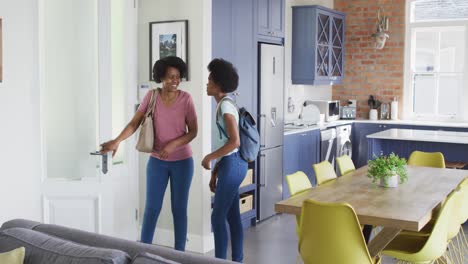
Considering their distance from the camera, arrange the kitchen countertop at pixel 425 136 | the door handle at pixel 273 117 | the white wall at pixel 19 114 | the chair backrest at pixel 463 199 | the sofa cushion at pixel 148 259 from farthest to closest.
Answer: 1. the door handle at pixel 273 117
2. the kitchen countertop at pixel 425 136
3. the chair backrest at pixel 463 199
4. the white wall at pixel 19 114
5. the sofa cushion at pixel 148 259

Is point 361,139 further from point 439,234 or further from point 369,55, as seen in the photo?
point 439,234

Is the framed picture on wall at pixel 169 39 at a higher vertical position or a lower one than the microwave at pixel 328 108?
higher

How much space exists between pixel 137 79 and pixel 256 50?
1284 mm

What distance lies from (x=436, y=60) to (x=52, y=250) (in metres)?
7.61

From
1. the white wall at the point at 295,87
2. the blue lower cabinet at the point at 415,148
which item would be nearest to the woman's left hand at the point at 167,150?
the blue lower cabinet at the point at 415,148

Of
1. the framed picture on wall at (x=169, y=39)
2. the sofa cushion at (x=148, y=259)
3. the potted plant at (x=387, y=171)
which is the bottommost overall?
the sofa cushion at (x=148, y=259)

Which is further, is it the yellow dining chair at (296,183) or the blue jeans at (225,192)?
the blue jeans at (225,192)

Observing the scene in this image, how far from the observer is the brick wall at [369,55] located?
895 cm

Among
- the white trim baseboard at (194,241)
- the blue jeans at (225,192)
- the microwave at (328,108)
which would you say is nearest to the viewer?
the blue jeans at (225,192)

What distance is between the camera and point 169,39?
5.03 meters

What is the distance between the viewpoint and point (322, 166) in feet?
14.5

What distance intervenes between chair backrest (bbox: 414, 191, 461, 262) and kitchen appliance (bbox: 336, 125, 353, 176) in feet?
14.9

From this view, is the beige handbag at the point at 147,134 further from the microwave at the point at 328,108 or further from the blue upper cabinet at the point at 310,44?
the microwave at the point at 328,108

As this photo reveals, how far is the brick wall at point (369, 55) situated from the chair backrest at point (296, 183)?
5331mm
